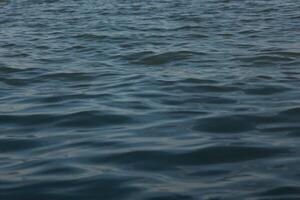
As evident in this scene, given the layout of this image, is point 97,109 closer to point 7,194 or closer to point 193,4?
point 7,194

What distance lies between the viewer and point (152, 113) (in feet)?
25.6

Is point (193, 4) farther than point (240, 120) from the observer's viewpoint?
Yes

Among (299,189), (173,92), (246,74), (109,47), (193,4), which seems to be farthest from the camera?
(193,4)

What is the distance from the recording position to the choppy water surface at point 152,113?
17.9 feet

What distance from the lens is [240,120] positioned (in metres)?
7.29

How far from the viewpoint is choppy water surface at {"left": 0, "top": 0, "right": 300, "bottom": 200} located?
545 centimetres

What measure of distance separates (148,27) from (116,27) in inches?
37.5

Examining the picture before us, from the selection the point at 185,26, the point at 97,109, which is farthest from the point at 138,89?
the point at 185,26

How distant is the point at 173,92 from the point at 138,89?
594 millimetres

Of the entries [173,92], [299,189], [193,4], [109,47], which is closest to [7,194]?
[299,189]

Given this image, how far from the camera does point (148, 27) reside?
16.4 meters

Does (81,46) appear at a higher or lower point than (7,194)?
lower

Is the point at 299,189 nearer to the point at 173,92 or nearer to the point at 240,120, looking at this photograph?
the point at 240,120

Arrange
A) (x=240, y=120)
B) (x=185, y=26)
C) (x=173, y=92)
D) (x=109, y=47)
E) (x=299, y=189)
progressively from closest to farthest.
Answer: (x=299, y=189), (x=240, y=120), (x=173, y=92), (x=109, y=47), (x=185, y=26)
